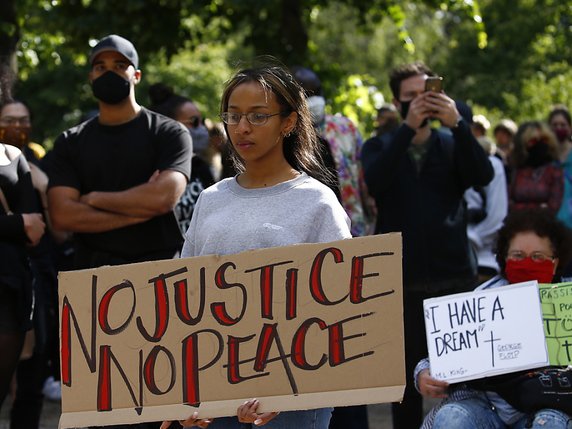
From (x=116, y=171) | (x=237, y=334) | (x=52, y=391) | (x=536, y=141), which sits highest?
(x=536, y=141)

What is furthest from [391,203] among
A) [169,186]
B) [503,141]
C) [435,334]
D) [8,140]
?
[503,141]

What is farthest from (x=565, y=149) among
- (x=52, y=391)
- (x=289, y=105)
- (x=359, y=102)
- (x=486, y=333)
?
(x=289, y=105)

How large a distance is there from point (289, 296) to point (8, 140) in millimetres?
3318

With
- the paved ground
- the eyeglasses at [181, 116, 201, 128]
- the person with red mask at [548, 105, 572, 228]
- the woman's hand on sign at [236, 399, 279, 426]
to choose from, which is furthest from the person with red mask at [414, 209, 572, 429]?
the person with red mask at [548, 105, 572, 228]

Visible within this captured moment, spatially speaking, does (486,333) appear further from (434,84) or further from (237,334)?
(434,84)

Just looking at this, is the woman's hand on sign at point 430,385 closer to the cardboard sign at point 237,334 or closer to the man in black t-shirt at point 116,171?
the cardboard sign at point 237,334

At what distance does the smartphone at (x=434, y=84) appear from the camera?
5.74m

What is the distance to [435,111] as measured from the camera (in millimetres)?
5762

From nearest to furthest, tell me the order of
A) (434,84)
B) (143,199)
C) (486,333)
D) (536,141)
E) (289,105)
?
(289,105) → (486,333) → (143,199) → (434,84) → (536,141)

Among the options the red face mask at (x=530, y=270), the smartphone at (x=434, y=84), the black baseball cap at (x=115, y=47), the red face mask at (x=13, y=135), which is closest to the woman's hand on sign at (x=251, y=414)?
the red face mask at (x=530, y=270)

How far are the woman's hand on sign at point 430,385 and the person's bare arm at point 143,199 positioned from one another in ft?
5.08

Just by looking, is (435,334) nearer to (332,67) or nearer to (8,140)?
(8,140)

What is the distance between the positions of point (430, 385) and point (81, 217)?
1.89 m

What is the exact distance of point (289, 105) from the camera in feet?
12.6
